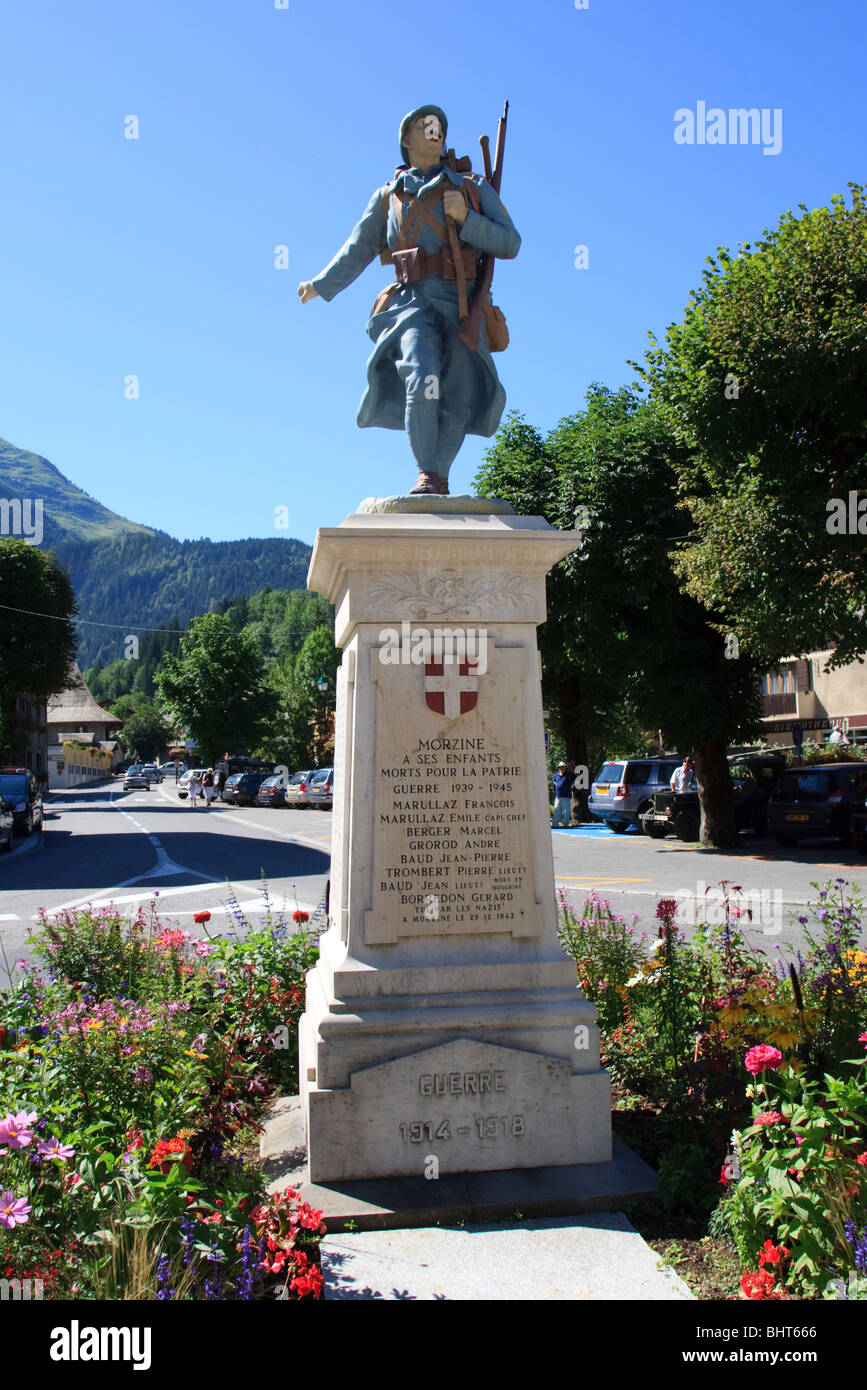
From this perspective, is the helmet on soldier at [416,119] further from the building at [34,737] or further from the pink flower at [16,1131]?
the building at [34,737]

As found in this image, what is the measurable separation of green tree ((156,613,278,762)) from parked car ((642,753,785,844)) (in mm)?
43053

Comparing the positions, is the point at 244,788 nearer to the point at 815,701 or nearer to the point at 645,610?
the point at 815,701

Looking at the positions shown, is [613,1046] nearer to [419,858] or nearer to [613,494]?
[419,858]

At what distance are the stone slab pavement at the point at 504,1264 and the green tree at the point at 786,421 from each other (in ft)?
41.0

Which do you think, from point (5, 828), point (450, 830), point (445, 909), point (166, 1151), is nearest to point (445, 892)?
point (445, 909)

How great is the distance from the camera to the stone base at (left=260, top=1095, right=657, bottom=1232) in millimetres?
3766

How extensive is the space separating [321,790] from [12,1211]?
4161 centimetres

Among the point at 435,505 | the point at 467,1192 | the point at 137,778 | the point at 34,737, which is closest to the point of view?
the point at 467,1192

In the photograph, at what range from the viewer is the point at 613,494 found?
1995cm

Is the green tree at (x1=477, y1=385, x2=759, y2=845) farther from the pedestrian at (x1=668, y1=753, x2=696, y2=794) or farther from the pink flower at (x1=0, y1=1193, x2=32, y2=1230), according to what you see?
the pink flower at (x1=0, y1=1193, x2=32, y2=1230)

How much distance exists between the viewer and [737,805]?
985 inches

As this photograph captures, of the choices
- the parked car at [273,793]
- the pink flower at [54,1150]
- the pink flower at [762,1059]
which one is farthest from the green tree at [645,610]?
the parked car at [273,793]

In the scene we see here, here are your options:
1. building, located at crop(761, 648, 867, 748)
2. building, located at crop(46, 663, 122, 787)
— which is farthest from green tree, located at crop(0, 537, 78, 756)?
building, located at crop(46, 663, 122, 787)
